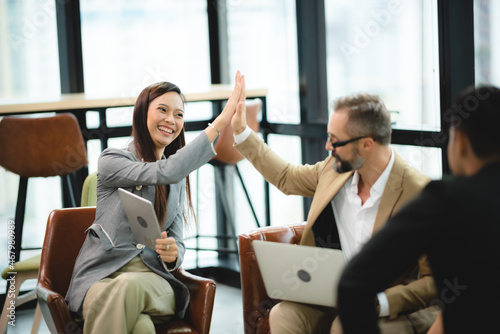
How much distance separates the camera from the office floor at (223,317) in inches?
146

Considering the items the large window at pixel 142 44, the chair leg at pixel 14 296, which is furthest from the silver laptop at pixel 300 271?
the large window at pixel 142 44

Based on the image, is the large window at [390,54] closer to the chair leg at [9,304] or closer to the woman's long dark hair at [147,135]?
the woman's long dark hair at [147,135]

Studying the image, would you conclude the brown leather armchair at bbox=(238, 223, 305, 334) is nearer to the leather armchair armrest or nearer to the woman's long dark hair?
the woman's long dark hair

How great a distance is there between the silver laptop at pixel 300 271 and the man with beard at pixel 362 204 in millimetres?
108

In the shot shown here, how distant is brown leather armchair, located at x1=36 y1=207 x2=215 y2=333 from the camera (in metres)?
2.30

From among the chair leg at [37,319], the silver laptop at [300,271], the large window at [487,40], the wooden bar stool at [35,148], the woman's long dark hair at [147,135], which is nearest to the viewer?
the silver laptop at [300,271]

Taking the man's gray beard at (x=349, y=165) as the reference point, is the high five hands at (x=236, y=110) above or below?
above

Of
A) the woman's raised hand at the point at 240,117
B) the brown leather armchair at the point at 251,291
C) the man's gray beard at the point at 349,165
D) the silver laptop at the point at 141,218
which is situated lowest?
the brown leather armchair at the point at 251,291

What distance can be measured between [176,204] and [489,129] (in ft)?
4.72

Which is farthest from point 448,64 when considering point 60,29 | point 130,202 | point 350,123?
point 60,29

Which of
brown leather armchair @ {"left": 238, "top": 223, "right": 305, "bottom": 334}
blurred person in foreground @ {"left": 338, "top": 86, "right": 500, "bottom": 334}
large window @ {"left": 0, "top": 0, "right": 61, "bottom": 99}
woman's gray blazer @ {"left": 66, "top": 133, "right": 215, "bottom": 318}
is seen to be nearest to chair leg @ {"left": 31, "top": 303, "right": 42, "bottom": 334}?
woman's gray blazer @ {"left": 66, "top": 133, "right": 215, "bottom": 318}

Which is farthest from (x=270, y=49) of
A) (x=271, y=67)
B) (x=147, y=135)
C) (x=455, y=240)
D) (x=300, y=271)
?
(x=455, y=240)

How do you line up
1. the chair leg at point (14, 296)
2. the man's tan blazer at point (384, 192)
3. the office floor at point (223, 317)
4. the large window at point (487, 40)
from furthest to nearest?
the office floor at point (223, 317)
the chair leg at point (14, 296)
the large window at point (487, 40)
the man's tan blazer at point (384, 192)

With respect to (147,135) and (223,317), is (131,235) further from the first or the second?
(223,317)
